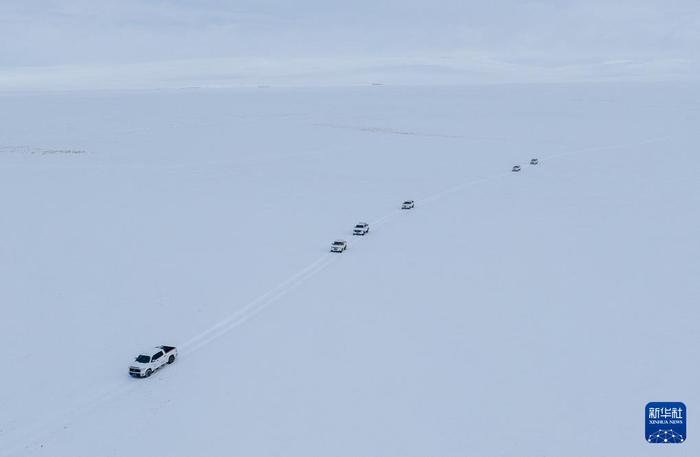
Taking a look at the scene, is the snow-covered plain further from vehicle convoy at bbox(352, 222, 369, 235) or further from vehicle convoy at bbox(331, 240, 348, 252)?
vehicle convoy at bbox(331, 240, 348, 252)

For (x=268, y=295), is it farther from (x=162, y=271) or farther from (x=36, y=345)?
(x=36, y=345)

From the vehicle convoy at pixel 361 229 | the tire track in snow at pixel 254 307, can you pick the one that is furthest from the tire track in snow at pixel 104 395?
the vehicle convoy at pixel 361 229

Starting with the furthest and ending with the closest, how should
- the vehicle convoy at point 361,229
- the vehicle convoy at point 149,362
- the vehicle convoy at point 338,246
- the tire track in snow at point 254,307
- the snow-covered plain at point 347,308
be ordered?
the vehicle convoy at point 361,229 < the vehicle convoy at point 338,246 < the tire track in snow at point 254,307 < the vehicle convoy at point 149,362 < the snow-covered plain at point 347,308

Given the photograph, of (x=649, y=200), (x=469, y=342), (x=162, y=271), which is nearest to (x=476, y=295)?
(x=469, y=342)

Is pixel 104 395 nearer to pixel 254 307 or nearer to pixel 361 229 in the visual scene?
pixel 254 307

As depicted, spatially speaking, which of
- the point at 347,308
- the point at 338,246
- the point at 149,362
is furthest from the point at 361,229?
the point at 149,362

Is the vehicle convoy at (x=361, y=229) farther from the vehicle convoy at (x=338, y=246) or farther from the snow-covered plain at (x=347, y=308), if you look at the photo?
the vehicle convoy at (x=338, y=246)

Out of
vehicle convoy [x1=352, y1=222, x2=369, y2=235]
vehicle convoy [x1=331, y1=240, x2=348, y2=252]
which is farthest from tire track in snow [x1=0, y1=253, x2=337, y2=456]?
vehicle convoy [x1=352, y1=222, x2=369, y2=235]
